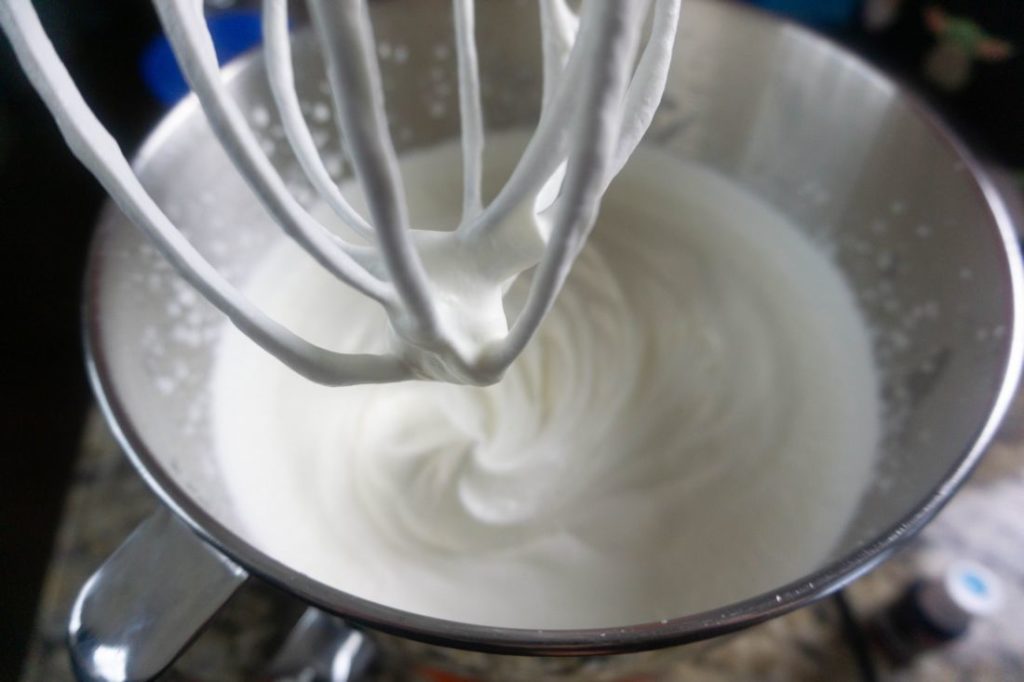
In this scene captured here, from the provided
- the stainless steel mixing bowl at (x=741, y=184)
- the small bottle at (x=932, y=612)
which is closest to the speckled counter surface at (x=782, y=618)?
the small bottle at (x=932, y=612)

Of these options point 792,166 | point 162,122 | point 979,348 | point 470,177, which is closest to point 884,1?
point 792,166

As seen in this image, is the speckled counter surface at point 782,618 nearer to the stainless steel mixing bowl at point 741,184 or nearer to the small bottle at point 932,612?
the small bottle at point 932,612

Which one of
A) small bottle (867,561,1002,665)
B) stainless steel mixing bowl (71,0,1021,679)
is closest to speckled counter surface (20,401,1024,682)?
small bottle (867,561,1002,665)

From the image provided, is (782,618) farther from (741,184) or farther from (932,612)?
(741,184)

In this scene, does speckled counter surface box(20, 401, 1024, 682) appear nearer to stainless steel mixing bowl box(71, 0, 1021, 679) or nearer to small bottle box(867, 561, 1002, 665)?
small bottle box(867, 561, 1002, 665)

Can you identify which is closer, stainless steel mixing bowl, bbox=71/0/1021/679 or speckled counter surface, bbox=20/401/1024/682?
stainless steel mixing bowl, bbox=71/0/1021/679

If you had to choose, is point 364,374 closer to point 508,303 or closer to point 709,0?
point 508,303
